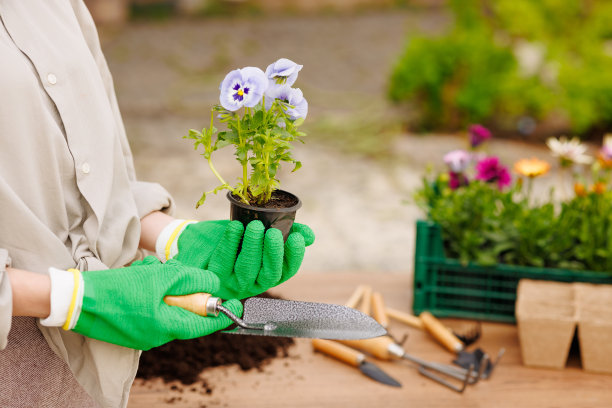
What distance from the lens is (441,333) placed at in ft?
5.31

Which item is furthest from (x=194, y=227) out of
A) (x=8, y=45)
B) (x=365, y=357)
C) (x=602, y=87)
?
(x=602, y=87)

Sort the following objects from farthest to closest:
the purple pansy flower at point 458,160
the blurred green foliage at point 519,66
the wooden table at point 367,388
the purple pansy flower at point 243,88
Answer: the blurred green foliage at point 519,66 → the purple pansy flower at point 458,160 → the wooden table at point 367,388 → the purple pansy flower at point 243,88

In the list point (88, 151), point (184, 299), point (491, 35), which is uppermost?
point (491, 35)

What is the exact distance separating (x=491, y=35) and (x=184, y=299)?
470 centimetres

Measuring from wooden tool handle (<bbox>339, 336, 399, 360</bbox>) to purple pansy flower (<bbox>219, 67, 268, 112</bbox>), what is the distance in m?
0.75

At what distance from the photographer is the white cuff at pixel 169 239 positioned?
4.00 ft

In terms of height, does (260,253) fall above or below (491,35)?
below

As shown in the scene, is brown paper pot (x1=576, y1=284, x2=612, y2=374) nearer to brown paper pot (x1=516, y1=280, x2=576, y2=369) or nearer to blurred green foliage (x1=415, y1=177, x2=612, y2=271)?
brown paper pot (x1=516, y1=280, x2=576, y2=369)

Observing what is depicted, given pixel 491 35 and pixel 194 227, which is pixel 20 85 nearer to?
pixel 194 227

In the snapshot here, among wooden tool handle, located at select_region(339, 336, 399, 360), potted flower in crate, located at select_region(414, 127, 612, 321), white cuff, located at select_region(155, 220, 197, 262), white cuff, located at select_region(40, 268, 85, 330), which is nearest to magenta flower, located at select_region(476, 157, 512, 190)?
potted flower in crate, located at select_region(414, 127, 612, 321)

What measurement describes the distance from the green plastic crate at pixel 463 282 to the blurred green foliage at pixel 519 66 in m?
3.35

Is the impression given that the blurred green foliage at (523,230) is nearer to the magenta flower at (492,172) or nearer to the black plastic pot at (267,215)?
the magenta flower at (492,172)

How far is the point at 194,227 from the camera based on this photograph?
3.98 ft

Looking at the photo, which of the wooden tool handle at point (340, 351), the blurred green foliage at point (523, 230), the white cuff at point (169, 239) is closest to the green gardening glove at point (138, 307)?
the white cuff at point (169, 239)
